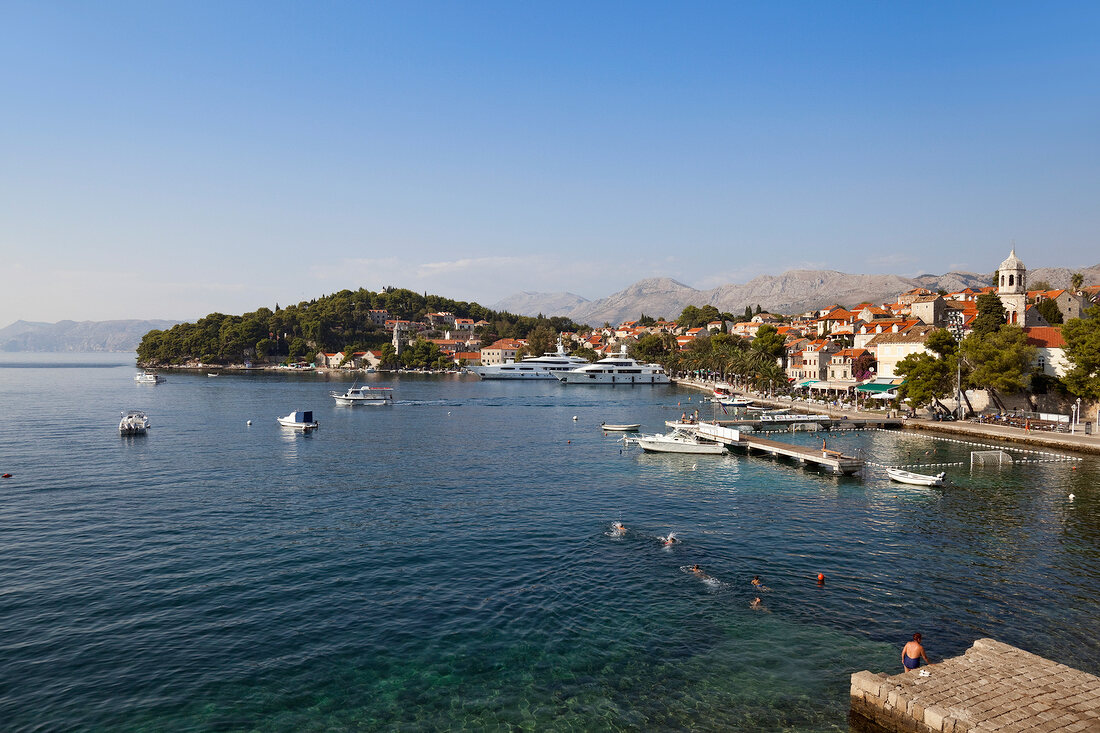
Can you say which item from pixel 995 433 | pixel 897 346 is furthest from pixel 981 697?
pixel 897 346

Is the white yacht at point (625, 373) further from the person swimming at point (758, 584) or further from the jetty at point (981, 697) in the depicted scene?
the jetty at point (981, 697)

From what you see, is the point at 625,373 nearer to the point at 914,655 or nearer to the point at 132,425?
the point at 132,425

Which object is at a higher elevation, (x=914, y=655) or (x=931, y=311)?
(x=931, y=311)

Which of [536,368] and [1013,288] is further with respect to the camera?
[536,368]

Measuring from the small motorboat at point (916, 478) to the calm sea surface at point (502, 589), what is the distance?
1007 mm

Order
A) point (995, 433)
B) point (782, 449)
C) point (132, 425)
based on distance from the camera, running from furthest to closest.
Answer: point (132, 425) → point (995, 433) → point (782, 449)

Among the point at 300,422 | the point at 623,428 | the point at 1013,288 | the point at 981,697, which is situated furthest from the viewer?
the point at 1013,288

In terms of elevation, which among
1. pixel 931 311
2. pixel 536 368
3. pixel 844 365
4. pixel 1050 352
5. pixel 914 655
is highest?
pixel 931 311

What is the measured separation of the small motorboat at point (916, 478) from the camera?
42.7m

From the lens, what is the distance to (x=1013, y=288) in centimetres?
9344

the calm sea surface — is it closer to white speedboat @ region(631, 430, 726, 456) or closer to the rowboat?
white speedboat @ region(631, 430, 726, 456)

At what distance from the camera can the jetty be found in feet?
46.0

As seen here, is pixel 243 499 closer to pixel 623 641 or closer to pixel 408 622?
pixel 408 622

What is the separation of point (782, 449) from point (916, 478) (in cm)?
1285
